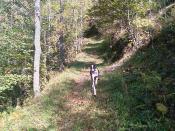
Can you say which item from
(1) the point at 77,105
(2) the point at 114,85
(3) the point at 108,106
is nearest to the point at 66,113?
(1) the point at 77,105

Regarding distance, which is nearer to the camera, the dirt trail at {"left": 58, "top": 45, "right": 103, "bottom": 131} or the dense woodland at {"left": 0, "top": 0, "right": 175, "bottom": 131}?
the dense woodland at {"left": 0, "top": 0, "right": 175, "bottom": 131}

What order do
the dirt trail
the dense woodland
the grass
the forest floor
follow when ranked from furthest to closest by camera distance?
the dirt trail, the forest floor, the dense woodland, the grass

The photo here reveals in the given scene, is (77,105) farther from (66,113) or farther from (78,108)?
(66,113)

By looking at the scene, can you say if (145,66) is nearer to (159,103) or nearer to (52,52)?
(159,103)

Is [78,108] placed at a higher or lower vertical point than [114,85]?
lower

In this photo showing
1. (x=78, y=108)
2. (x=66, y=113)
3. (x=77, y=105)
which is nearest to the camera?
(x=66, y=113)

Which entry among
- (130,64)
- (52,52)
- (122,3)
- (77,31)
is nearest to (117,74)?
(130,64)

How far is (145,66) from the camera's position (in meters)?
18.8

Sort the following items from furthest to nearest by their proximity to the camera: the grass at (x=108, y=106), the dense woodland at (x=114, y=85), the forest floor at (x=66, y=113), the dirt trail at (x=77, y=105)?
the dirt trail at (x=77, y=105), the forest floor at (x=66, y=113), the dense woodland at (x=114, y=85), the grass at (x=108, y=106)

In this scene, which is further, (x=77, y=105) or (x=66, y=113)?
(x=77, y=105)

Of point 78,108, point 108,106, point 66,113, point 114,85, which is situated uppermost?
point 114,85

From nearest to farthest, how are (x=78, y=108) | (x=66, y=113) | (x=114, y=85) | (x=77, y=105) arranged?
(x=66, y=113), (x=78, y=108), (x=77, y=105), (x=114, y=85)

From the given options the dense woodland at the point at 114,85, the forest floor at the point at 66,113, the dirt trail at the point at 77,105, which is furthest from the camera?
the dirt trail at the point at 77,105

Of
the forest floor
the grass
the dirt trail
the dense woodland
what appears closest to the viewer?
the grass
